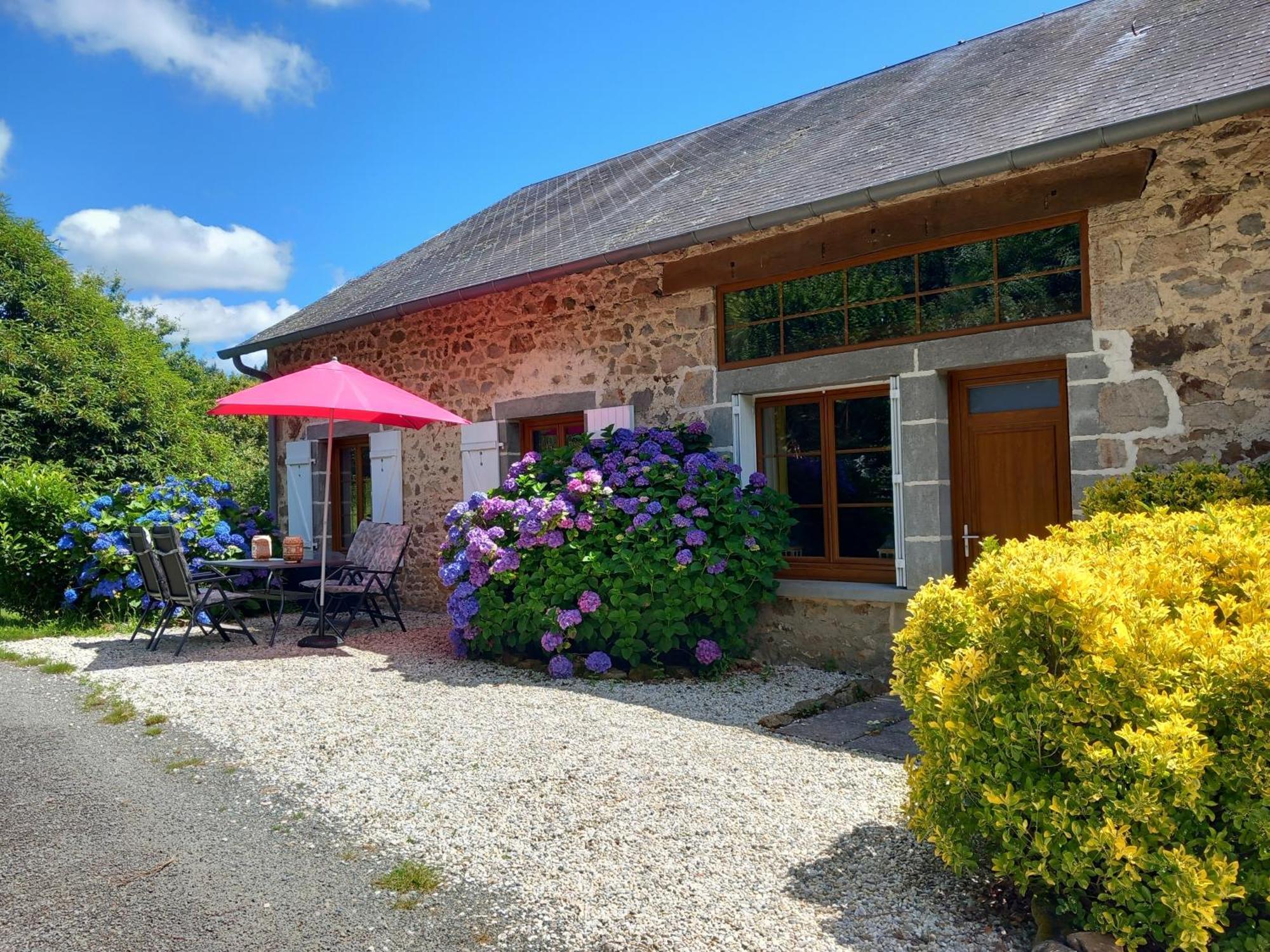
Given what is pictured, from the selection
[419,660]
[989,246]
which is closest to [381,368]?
[419,660]

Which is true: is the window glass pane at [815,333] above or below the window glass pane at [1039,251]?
below

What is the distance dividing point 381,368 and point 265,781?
244 inches

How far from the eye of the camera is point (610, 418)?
283 inches

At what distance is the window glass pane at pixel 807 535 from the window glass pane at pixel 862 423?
512mm

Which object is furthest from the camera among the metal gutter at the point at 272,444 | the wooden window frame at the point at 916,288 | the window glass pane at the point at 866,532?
the metal gutter at the point at 272,444

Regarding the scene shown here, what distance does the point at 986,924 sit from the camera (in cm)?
247

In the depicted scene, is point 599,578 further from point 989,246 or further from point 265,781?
point 989,246

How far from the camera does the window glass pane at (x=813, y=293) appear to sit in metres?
6.08

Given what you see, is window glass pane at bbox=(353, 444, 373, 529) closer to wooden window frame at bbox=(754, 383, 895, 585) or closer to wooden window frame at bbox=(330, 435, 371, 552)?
wooden window frame at bbox=(330, 435, 371, 552)

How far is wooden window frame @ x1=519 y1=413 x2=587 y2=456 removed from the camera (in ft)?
25.7

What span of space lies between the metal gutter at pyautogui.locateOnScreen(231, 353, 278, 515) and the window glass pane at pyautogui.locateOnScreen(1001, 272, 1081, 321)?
806 centimetres

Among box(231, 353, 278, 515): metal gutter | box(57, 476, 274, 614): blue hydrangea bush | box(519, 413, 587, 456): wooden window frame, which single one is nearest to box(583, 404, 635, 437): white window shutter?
box(519, 413, 587, 456): wooden window frame

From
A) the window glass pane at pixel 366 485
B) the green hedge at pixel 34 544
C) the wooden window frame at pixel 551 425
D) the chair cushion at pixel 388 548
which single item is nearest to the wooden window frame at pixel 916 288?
the wooden window frame at pixel 551 425

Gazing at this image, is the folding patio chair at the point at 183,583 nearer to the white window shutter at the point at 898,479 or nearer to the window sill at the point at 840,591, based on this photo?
the window sill at the point at 840,591
